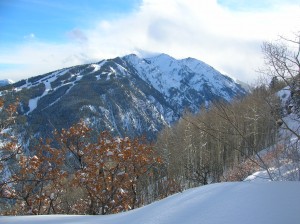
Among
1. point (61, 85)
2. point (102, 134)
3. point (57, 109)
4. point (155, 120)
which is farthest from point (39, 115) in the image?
point (102, 134)

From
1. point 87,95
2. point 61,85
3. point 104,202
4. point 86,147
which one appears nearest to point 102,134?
point 86,147

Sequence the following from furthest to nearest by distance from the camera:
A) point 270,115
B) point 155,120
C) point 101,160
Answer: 1. point 155,120
2. point 101,160
3. point 270,115

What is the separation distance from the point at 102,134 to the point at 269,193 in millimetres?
7822

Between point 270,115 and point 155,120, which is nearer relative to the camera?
point 270,115

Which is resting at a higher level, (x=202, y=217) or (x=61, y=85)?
(x=61, y=85)

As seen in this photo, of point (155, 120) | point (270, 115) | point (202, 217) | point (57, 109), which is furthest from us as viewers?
point (155, 120)

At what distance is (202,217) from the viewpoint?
3793 mm

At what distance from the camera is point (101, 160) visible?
34.0ft

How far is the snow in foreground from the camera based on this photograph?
3.50 meters

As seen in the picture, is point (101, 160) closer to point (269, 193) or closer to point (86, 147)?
point (86, 147)

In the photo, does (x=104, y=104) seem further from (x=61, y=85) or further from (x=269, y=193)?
(x=269, y=193)

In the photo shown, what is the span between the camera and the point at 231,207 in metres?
3.83

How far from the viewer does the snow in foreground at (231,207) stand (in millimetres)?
3498

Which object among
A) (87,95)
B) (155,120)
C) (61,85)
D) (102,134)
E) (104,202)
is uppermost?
(61,85)
